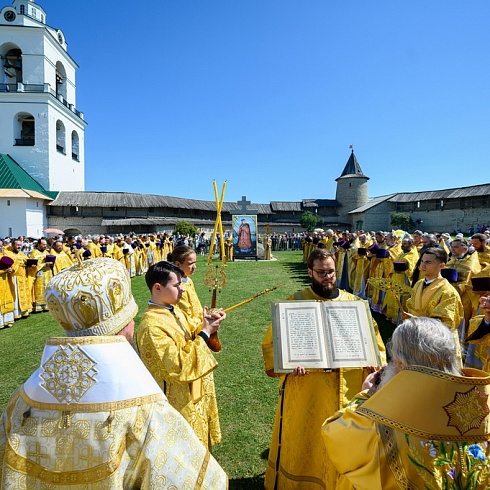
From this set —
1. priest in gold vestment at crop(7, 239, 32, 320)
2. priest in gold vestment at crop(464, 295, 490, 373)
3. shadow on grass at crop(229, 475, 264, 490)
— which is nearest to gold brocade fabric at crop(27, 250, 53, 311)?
priest in gold vestment at crop(7, 239, 32, 320)

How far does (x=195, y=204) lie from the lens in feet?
144

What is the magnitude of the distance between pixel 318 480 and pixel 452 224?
4743 cm

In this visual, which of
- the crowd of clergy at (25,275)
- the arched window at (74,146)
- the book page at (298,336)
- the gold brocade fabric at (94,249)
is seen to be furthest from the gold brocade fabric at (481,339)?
the arched window at (74,146)

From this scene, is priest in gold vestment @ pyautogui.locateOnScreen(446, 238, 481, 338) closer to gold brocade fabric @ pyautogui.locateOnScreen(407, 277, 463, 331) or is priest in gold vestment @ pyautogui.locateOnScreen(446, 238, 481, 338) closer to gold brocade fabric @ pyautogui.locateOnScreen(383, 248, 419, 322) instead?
gold brocade fabric @ pyautogui.locateOnScreen(383, 248, 419, 322)

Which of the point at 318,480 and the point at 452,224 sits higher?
the point at 452,224

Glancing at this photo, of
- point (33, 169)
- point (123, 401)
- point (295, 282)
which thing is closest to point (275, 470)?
point (123, 401)

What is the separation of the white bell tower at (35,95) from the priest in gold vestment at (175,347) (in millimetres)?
36215

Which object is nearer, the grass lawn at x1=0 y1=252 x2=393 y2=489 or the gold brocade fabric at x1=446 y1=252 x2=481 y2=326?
the grass lawn at x1=0 y1=252 x2=393 y2=489

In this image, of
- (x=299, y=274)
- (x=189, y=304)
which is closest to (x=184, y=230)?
(x=299, y=274)

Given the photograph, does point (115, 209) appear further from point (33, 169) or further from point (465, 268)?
point (465, 268)

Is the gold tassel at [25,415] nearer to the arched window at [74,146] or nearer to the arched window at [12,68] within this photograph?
the arched window at [12,68]

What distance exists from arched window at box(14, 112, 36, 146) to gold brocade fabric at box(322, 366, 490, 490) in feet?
128

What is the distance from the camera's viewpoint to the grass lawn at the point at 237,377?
345 centimetres

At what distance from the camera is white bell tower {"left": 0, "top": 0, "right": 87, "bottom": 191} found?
3198cm
